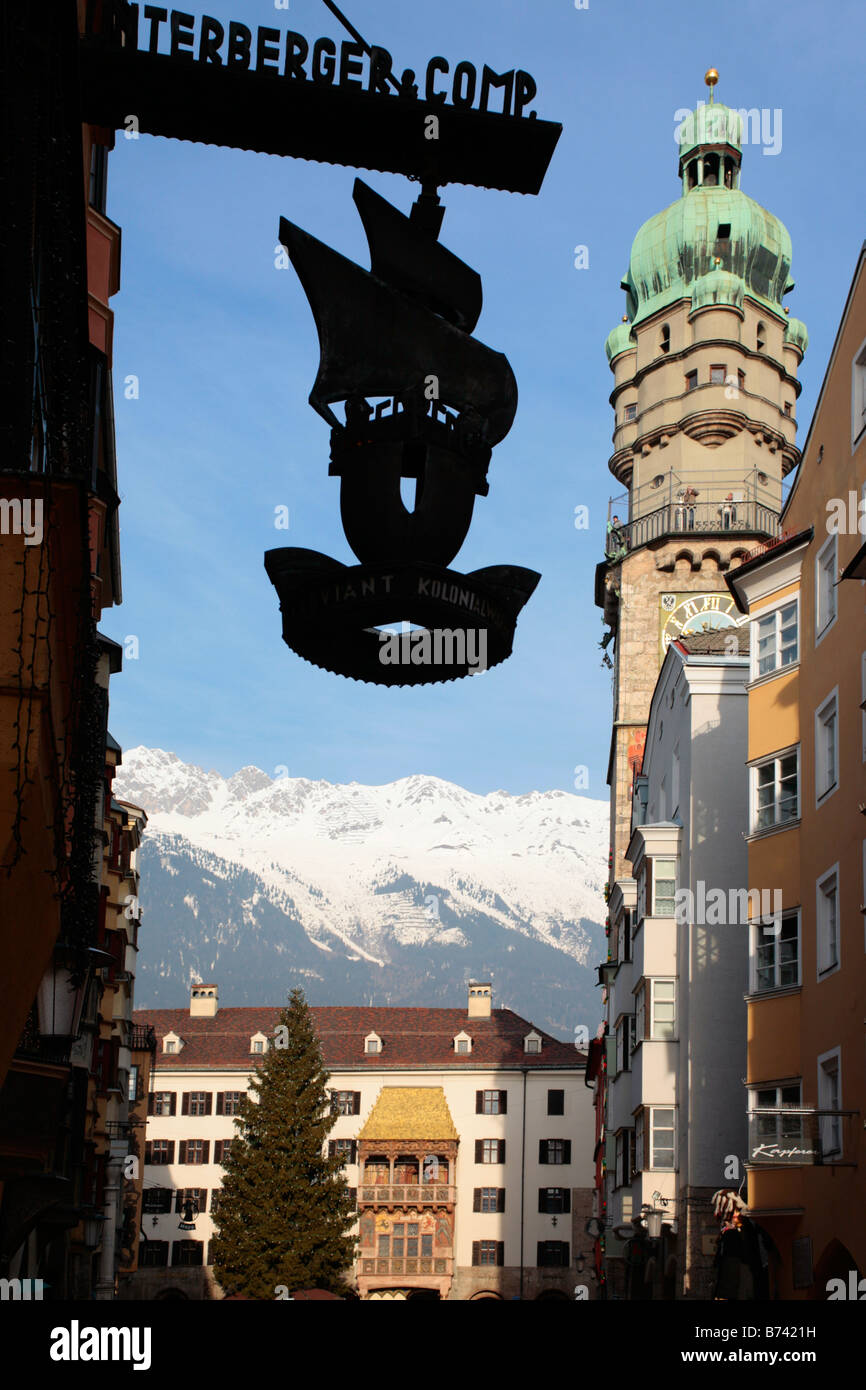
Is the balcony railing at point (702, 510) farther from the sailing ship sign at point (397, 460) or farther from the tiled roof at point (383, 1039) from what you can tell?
the sailing ship sign at point (397, 460)

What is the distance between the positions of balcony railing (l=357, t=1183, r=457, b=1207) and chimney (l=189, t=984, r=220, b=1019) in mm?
22219

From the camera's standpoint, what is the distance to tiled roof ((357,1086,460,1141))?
91188 mm

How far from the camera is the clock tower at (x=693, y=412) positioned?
6800 centimetres

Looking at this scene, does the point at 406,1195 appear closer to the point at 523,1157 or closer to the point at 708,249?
the point at 523,1157

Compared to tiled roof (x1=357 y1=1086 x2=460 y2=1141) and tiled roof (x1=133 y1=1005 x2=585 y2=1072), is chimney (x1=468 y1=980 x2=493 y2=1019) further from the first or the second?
tiled roof (x1=357 y1=1086 x2=460 y2=1141)

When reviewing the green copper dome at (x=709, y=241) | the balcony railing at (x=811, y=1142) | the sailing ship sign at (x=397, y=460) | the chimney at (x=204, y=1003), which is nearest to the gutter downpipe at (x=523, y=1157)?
the chimney at (x=204, y=1003)

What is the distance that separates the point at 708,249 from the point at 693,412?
30.2 feet

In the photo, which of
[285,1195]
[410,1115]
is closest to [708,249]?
[285,1195]

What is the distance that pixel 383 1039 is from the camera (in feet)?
328

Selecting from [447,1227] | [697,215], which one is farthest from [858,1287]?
[447,1227]

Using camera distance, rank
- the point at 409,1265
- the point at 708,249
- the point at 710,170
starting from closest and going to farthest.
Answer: the point at 708,249
the point at 710,170
the point at 409,1265

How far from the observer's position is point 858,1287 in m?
21.9

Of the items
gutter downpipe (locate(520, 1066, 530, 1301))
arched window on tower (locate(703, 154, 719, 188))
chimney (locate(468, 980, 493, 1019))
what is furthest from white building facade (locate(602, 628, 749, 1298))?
chimney (locate(468, 980, 493, 1019))

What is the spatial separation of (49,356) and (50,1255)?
37.9 m
